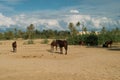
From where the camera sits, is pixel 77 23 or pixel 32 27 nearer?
pixel 77 23

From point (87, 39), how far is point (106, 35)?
463 cm

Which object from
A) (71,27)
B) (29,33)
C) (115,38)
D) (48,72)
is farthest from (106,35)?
(29,33)

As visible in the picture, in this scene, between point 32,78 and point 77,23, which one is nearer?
point 32,78

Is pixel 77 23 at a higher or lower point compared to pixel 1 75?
higher

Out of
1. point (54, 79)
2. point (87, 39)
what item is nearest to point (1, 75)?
point (54, 79)

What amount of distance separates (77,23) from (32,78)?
80.0m

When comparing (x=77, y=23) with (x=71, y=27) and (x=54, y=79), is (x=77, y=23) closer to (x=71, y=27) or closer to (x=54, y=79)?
(x=71, y=27)

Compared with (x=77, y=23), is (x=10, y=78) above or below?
below

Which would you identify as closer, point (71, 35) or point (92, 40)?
point (92, 40)

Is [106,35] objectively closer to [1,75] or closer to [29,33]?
[1,75]

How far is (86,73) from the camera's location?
1616cm

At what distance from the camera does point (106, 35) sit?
5172 cm

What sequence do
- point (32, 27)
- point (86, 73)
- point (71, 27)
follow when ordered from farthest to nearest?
1. point (32, 27)
2. point (71, 27)
3. point (86, 73)

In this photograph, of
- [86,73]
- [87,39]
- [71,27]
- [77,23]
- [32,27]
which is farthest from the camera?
[32,27]
